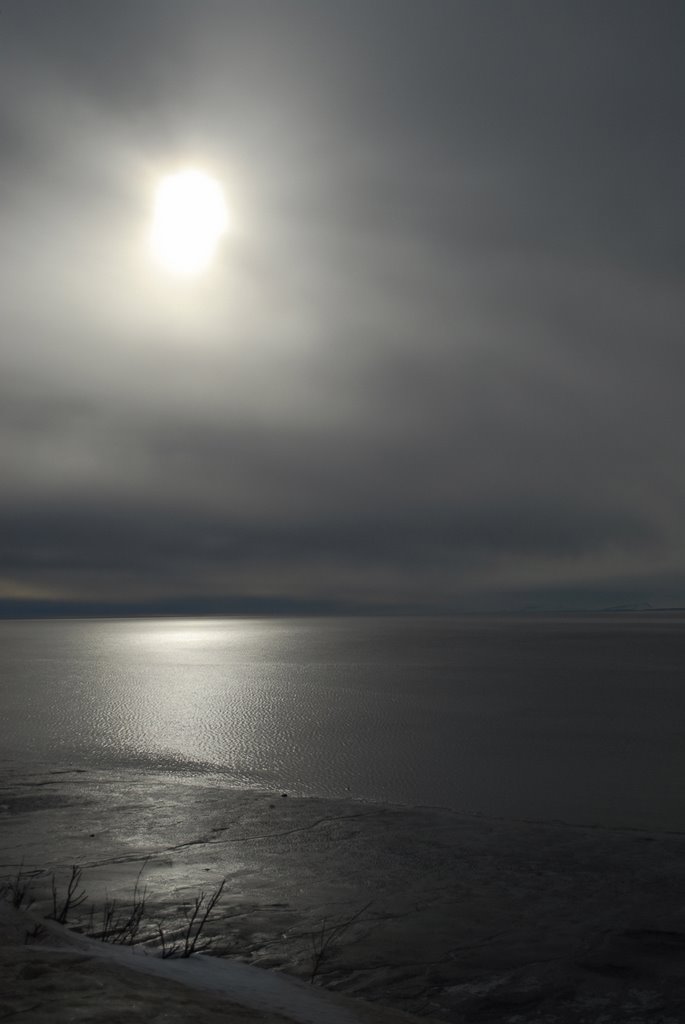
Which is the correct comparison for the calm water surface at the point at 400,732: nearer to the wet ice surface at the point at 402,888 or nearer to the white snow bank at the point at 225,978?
the wet ice surface at the point at 402,888

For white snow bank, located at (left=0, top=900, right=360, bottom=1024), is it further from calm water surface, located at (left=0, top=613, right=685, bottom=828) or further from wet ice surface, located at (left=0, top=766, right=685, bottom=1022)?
calm water surface, located at (left=0, top=613, right=685, bottom=828)

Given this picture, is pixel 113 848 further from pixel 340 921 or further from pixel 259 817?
pixel 340 921

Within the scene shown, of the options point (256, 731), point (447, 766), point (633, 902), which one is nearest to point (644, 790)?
point (447, 766)

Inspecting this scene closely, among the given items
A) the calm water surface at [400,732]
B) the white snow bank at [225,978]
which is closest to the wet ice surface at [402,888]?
the white snow bank at [225,978]

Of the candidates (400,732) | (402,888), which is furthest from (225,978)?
(400,732)

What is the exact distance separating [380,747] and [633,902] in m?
12.3

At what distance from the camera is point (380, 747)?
21000 millimetres

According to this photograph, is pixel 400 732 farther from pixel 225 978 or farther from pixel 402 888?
pixel 225 978

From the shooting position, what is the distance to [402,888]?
9.57 metres

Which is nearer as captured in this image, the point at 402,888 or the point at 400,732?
the point at 402,888

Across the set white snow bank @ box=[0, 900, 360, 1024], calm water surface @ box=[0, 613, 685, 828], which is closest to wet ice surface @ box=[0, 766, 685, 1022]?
white snow bank @ box=[0, 900, 360, 1024]

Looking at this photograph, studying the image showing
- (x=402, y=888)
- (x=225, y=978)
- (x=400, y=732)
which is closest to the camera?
(x=225, y=978)

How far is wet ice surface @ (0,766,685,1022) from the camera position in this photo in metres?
6.86

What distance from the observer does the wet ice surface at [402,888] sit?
686cm
